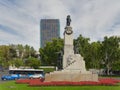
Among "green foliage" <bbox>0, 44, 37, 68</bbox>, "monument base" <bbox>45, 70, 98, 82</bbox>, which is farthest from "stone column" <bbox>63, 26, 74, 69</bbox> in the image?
"green foliage" <bbox>0, 44, 37, 68</bbox>

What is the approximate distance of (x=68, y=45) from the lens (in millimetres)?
39625

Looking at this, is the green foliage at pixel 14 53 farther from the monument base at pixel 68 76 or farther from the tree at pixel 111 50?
the monument base at pixel 68 76

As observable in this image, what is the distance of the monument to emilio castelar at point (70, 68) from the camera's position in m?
36.2

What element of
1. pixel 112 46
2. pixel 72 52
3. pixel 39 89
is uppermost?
pixel 112 46

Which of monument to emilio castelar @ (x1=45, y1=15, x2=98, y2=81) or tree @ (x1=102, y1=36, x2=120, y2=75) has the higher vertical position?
tree @ (x1=102, y1=36, x2=120, y2=75)

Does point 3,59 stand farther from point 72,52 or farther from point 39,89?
point 39,89

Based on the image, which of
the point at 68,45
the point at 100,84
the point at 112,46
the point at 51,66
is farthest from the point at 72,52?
the point at 51,66

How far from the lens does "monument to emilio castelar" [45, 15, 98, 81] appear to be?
36250 millimetres

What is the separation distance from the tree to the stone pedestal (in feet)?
122

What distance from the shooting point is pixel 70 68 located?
3825 centimetres

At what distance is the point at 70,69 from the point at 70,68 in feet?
0.47

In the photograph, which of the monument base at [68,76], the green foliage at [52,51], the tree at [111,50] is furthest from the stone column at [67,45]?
the green foliage at [52,51]

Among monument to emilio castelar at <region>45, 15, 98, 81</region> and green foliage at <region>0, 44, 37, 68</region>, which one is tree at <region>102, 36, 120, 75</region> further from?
green foliage at <region>0, 44, 37, 68</region>

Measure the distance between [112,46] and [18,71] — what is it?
2549cm
